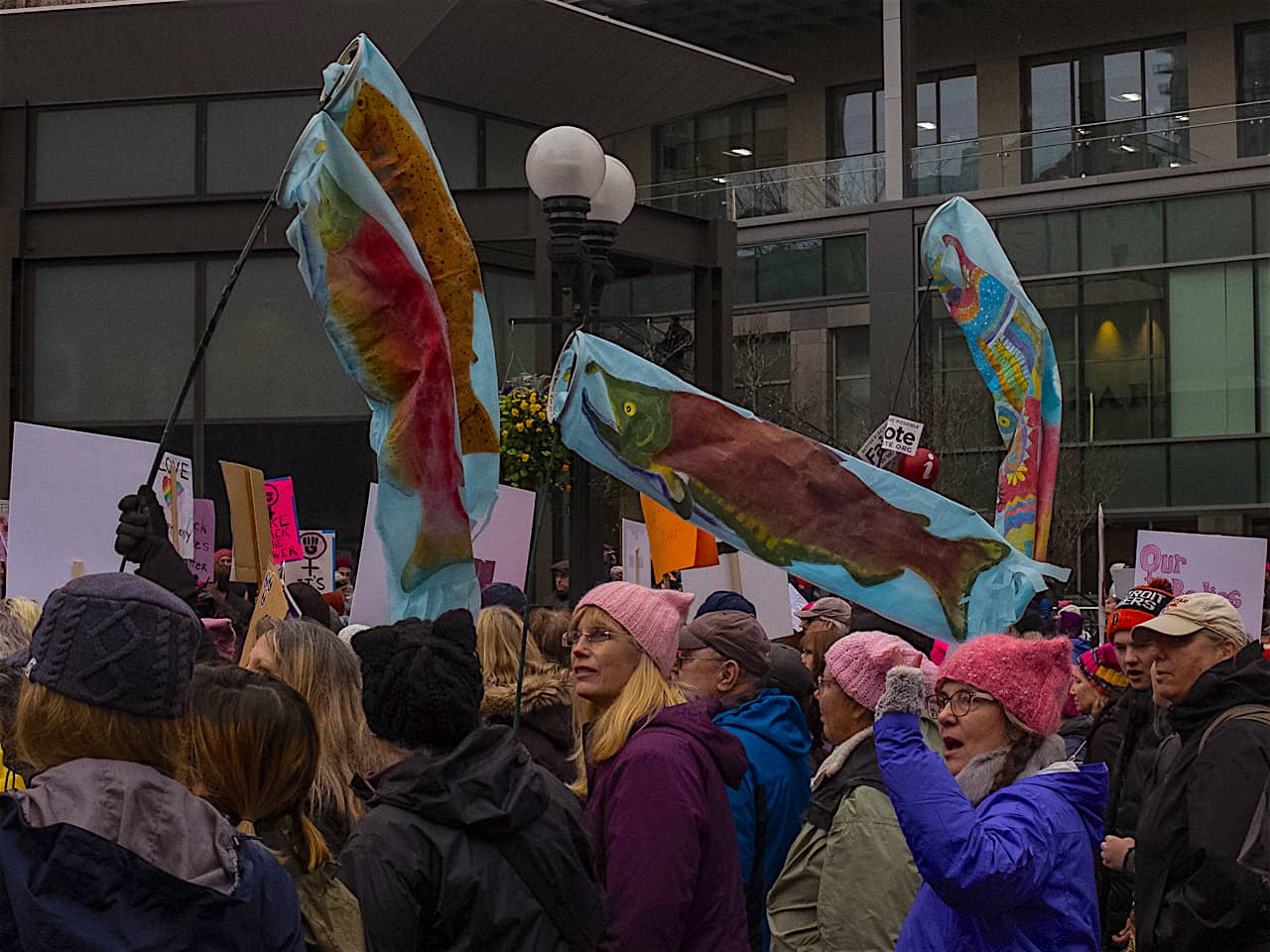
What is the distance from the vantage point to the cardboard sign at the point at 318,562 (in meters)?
13.9

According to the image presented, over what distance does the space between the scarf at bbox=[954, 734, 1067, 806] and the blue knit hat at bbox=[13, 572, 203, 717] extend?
220 cm

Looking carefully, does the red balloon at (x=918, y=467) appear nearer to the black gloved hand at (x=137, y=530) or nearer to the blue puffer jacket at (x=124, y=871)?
the black gloved hand at (x=137, y=530)

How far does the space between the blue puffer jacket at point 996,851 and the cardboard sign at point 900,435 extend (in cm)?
929

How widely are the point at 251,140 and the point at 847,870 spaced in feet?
67.6

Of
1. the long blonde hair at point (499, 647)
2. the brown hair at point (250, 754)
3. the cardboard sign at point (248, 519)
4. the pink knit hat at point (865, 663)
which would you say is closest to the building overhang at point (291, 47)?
the cardboard sign at point (248, 519)

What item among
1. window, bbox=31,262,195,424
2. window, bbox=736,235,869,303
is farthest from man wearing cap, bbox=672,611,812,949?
window, bbox=736,235,869,303

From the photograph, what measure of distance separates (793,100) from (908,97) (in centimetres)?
774

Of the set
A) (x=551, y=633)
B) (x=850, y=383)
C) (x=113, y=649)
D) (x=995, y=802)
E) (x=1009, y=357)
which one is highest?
(x=850, y=383)

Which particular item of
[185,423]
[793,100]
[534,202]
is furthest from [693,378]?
[793,100]

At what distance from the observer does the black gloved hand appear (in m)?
6.98

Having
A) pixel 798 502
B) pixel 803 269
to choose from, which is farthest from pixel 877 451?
pixel 803 269

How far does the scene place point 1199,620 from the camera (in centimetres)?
586

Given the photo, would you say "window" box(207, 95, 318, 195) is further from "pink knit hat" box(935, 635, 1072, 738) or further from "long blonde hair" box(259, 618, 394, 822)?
"pink knit hat" box(935, 635, 1072, 738)

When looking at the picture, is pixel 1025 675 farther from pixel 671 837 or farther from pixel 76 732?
pixel 76 732
